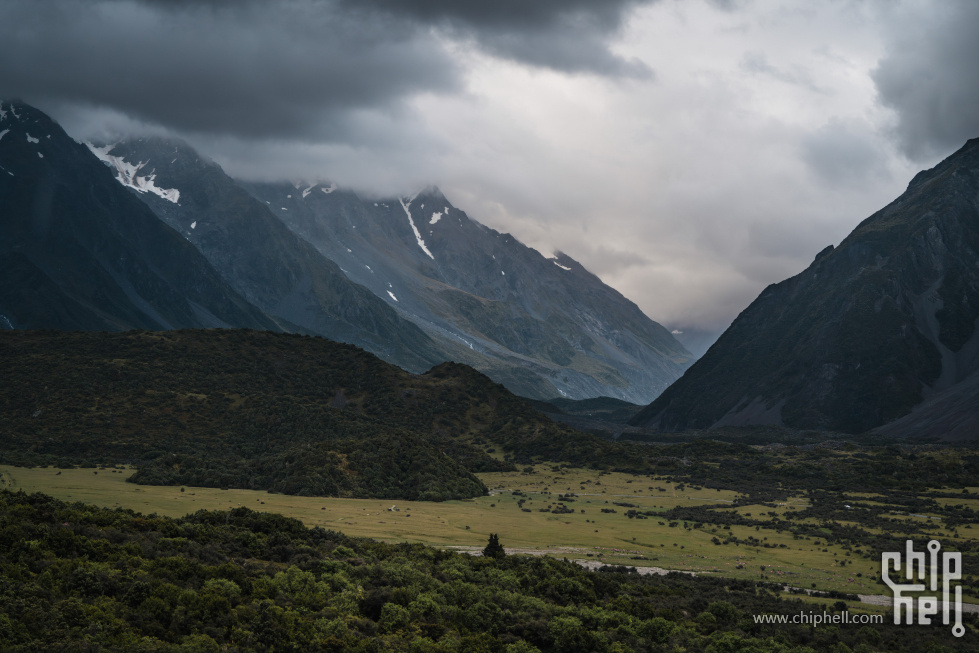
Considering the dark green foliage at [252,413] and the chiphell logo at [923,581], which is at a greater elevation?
the dark green foliage at [252,413]

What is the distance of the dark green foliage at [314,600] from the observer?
95.7 ft

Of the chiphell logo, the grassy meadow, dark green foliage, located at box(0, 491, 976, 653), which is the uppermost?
dark green foliage, located at box(0, 491, 976, 653)

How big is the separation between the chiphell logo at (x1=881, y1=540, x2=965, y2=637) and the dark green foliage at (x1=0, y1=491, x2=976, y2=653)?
210cm

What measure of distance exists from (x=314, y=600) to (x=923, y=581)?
45.5 meters

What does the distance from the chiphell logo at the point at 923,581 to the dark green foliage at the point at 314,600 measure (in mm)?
2100

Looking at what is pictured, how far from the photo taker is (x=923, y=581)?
5544cm

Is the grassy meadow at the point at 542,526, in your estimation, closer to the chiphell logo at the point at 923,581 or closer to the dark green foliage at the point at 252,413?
the chiphell logo at the point at 923,581

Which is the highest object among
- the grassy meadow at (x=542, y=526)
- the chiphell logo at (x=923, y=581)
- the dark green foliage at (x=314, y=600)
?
the dark green foliage at (x=314, y=600)

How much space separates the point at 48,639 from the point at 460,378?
529 ft

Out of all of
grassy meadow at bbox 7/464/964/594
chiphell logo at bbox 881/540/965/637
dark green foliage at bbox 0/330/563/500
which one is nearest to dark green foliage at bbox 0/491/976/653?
chiphell logo at bbox 881/540/965/637

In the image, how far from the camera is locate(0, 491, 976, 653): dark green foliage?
Result: 29.2m

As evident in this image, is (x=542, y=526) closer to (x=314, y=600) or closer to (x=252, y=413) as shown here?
(x=314, y=600)

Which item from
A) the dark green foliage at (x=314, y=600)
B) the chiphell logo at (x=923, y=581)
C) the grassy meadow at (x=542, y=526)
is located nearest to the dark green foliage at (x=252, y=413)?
the grassy meadow at (x=542, y=526)

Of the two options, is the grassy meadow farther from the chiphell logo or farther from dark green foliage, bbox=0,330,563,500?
dark green foliage, bbox=0,330,563,500
